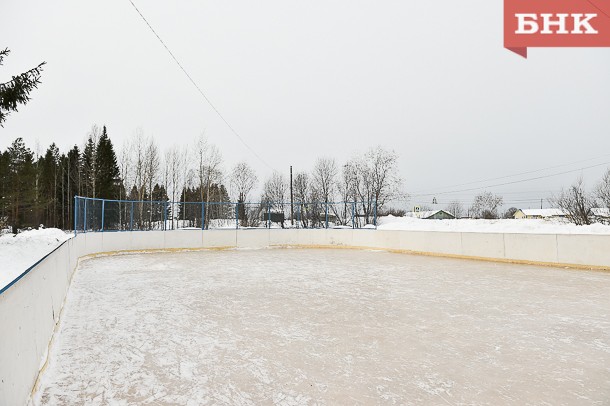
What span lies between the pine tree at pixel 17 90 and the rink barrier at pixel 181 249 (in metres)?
4.88

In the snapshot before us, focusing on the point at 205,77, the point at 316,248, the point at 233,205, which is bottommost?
the point at 316,248

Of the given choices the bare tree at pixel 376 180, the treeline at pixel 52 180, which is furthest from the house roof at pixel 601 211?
the treeline at pixel 52 180

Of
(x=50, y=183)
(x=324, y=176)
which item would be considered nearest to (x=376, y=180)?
(x=324, y=176)

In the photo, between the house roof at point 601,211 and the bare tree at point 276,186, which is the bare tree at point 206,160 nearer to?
the bare tree at point 276,186

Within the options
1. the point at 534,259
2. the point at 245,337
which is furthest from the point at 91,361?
the point at 534,259

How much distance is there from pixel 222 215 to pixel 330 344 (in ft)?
48.4

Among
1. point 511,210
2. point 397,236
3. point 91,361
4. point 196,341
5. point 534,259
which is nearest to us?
point 91,361

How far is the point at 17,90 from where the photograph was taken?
11.5 meters

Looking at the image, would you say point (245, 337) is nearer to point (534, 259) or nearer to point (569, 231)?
point (534, 259)

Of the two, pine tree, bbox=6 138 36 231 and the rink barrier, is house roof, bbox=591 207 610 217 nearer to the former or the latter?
the rink barrier

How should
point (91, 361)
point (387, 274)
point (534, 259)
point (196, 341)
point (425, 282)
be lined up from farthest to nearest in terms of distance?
point (534, 259), point (387, 274), point (425, 282), point (196, 341), point (91, 361)

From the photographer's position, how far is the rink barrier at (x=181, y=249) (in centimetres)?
229

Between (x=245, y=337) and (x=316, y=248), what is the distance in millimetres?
13242

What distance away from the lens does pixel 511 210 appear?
90812mm
